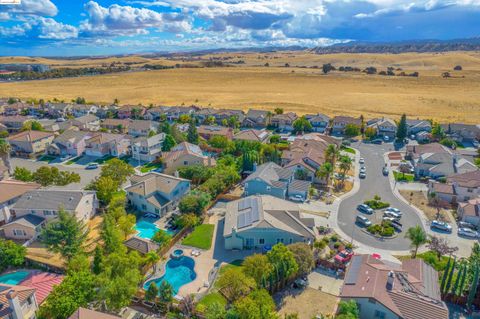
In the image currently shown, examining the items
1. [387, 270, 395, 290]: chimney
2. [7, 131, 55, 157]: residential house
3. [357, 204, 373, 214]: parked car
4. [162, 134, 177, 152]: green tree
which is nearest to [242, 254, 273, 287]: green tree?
[387, 270, 395, 290]: chimney

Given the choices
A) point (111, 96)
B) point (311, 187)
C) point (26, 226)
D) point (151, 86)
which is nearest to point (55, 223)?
point (26, 226)

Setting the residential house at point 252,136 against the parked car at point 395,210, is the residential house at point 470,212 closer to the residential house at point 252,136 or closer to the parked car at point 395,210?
the parked car at point 395,210

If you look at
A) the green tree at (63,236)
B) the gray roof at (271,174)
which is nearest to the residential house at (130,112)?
the gray roof at (271,174)

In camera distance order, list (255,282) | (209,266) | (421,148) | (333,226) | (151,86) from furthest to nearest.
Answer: (151,86) < (421,148) < (333,226) < (209,266) < (255,282)

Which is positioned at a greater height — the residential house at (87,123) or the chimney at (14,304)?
the residential house at (87,123)

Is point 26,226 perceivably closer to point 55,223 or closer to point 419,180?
point 55,223

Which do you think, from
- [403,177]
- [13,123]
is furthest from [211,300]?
[13,123]
